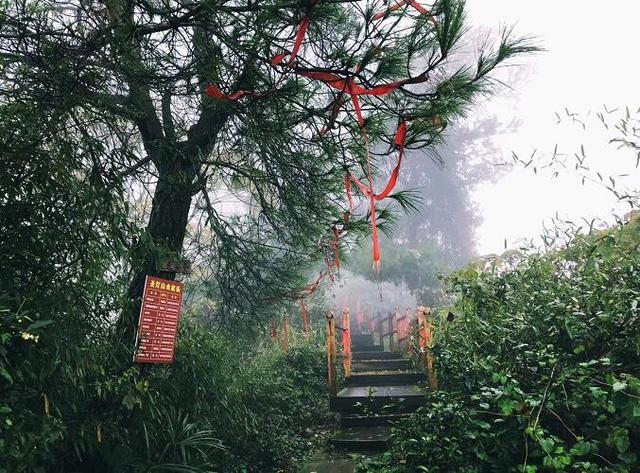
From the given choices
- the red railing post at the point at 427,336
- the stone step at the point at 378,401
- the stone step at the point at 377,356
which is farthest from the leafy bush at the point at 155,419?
the stone step at the point at 377,356

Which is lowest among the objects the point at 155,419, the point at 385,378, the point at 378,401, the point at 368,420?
the point at 368,420

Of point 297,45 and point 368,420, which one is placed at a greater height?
point 297,45

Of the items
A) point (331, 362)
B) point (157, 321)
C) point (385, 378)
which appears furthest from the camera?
point (385, 378)

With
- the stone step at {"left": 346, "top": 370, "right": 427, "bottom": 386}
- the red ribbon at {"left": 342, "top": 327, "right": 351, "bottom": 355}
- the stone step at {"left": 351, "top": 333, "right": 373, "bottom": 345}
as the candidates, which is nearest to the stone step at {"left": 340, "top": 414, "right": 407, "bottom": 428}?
the stone step at {"left": 346, "top": 370, "right": 427, "bottom": 386}

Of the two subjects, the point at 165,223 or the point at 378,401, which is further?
the point at 378,401

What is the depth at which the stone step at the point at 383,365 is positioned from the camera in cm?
768

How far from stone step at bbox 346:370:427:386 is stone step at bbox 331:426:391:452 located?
1.52 meters

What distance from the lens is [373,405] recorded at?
5.60m

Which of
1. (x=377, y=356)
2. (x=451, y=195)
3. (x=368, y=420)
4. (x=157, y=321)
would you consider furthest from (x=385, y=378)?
(x=451, y=195)

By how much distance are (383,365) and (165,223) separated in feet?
16.6

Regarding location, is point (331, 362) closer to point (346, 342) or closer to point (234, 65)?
point (346, 342)

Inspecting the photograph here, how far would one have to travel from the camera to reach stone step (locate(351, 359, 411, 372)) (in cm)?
768

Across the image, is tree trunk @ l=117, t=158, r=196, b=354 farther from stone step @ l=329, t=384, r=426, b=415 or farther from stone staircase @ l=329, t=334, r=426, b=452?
stone step @ l=329, t=384, r=426, b=415

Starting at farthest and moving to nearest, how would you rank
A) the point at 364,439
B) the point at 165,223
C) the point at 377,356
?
the point at 377,356 < the point at 364,439 < the point at 165,223
